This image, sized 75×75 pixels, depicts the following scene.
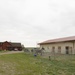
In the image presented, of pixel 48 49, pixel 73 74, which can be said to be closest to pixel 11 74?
pixel 73 74

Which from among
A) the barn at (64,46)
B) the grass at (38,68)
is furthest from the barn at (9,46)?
the grass at (38,68)

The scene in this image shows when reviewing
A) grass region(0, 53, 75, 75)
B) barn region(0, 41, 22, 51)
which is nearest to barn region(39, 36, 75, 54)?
grass region(0, 53, 75, 75)

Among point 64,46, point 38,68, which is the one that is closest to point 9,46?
point 64,46

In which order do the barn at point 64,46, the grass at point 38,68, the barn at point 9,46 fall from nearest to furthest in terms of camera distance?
the grass at point 38,68, the barn at point 64,46, the barn at point 9,46

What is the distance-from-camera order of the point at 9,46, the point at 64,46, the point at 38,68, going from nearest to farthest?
the point at 38,68
the point at 64,46
the point at 9,46

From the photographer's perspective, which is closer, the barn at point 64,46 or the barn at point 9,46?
the barn at point 64,46

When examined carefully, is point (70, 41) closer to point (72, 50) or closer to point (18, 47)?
point (72, 50)

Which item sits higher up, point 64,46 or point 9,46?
point 64,46

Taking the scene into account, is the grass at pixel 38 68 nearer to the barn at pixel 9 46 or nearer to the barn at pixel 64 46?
the barn at pixel 64 46

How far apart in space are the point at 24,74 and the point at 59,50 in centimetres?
2459

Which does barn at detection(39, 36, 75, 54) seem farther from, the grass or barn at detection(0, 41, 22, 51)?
barn at detection(0, 41, 22, 51)

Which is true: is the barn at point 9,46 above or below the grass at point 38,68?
above

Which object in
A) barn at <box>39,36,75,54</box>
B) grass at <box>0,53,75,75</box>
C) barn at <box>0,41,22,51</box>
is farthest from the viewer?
barn at <box>0,41,22,51</box>

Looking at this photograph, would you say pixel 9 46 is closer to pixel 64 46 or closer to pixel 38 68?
pixel 64 46
